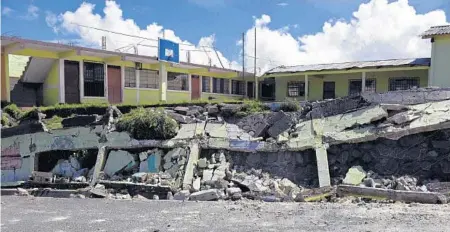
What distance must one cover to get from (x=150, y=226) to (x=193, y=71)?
23559mm

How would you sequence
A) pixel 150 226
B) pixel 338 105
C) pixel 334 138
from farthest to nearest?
pixel 338 105
pixel 334 138
pixel 150 226

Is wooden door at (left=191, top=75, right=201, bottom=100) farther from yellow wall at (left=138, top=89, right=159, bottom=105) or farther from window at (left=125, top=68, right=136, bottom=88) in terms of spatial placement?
window at (left=125, top=68, right=136, bottom=88)

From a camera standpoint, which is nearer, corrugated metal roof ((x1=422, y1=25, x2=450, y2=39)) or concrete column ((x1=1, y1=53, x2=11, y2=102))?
concrete column ((x1=1, y1=53, x2=11, y2=102))

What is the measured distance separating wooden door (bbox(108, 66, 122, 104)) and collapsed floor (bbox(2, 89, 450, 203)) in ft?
30.1

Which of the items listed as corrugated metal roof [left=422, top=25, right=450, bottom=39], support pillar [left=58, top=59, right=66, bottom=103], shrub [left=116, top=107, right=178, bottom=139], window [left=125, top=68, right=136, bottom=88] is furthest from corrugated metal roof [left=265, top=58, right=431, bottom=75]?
shrub [left=116, top=107, right=178, bottom=139]

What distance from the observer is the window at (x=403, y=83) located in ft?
82.2

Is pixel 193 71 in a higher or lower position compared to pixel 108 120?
higher

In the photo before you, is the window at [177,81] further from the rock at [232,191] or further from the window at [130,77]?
the rock at [232,191]

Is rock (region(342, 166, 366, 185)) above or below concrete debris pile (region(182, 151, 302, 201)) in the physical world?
above

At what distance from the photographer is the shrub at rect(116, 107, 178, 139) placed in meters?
14.1

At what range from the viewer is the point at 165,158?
1345 centimetres

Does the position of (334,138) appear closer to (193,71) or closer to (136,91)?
(136,91)

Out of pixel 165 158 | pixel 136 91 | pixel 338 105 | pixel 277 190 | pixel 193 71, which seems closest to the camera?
pixel 277 190

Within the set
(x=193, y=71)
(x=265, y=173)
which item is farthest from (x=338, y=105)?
(x=193, y=71)
